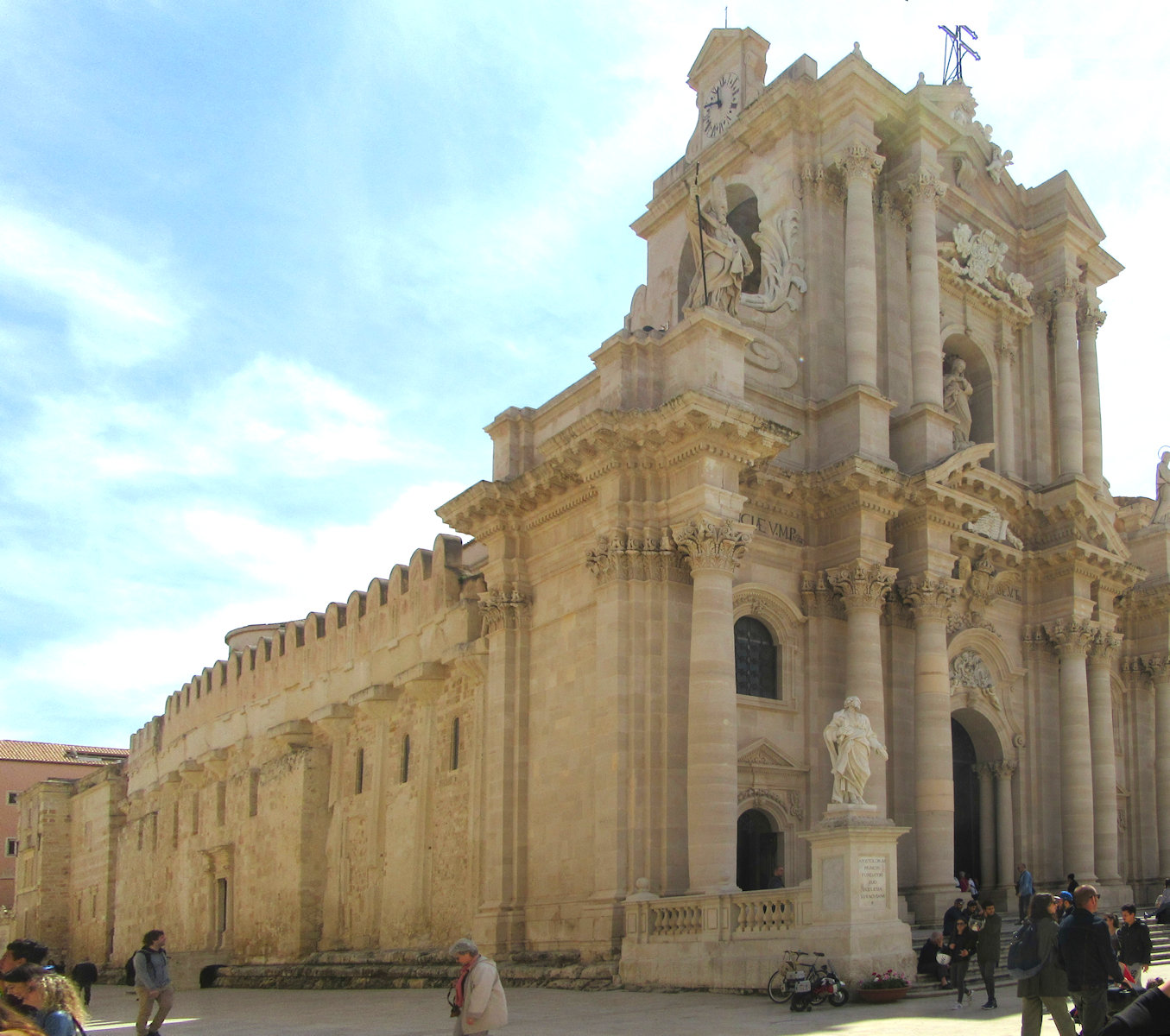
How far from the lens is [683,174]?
A: 3005 centimetres

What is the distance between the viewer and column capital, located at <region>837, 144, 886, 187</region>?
25891 mm

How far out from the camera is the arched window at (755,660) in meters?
22.9

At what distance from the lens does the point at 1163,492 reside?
3209 centimetres

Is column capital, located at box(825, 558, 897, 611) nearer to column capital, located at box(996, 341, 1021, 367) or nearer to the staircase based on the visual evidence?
the staircase

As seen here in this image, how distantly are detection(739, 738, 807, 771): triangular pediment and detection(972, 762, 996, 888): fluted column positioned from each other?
631 centimetres

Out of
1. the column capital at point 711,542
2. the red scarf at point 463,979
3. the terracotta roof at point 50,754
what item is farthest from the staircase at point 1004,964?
the terracotta roof at point 50,754

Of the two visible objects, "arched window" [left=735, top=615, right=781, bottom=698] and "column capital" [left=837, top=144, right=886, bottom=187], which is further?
"column capital" [left=837, top=144, right=886, bottom=187]

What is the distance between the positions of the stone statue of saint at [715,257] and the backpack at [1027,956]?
13927 millimetres

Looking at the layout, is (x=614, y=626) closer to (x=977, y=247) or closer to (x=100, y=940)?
(x=977, y=247)

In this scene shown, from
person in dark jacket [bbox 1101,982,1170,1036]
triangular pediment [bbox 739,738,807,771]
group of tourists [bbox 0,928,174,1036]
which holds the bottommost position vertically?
group of tourists [bbox 0,928,174,1036]

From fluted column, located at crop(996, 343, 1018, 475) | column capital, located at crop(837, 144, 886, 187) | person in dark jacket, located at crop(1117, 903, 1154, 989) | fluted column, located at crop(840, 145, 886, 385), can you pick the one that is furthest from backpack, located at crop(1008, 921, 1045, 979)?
fluted column, located at crop(996, 343, 1018, 475)

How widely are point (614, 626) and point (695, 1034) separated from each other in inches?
340

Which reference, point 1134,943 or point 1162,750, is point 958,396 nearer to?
point 1162,750

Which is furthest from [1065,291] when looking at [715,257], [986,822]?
[986,822]
